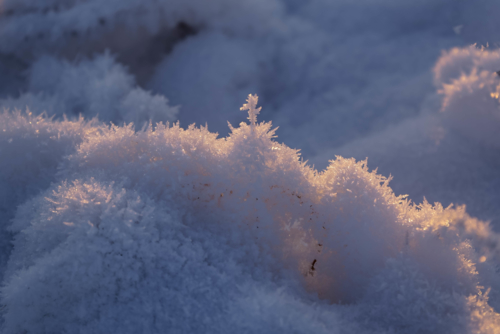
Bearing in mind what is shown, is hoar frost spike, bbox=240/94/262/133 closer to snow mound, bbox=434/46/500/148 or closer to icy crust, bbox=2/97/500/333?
icy crust, bbox=2/97/500/333

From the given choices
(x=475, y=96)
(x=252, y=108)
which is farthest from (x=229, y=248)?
(x=475, y=96)

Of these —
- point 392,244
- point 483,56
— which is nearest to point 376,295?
point 392,244

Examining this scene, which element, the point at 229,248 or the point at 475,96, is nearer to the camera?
the point at 229,248

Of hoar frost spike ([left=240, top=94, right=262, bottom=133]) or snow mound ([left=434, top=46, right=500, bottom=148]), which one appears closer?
hoar frost spike ([left=240, top=94, right=262, bottom=133])

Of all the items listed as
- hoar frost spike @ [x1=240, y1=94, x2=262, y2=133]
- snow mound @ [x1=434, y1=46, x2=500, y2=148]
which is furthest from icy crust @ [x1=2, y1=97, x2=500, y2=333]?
snow mound @ [x1=434, y1=46, x2=500, y2=148]

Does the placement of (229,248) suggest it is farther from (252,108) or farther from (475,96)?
(475,96)

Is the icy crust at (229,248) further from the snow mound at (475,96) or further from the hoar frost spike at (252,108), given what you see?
the snow mound at (475,96)
